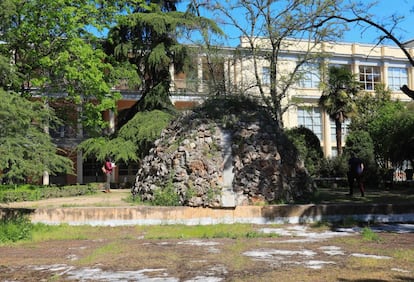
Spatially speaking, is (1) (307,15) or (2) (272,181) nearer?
(2) (272,181)

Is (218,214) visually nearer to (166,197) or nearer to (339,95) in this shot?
(166,197)

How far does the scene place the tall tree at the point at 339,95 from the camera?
3216 cm

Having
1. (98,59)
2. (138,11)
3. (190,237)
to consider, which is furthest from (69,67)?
(190,237)

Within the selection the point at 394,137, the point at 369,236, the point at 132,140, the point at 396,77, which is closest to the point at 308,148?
the point at 394,137

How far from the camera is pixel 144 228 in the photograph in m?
12.1

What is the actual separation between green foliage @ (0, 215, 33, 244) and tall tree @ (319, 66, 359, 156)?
24.6 meters

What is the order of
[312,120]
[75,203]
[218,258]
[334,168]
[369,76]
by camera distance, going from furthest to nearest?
[369,76] → [312,120] → [334,168] → [75,203] → [218,258]

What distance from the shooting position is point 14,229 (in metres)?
10.8

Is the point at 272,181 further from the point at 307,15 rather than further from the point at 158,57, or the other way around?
the point at 158,57

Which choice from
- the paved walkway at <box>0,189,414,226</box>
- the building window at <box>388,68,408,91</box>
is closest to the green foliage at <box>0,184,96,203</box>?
the paved walkway at <box>0,189,414,226</box>

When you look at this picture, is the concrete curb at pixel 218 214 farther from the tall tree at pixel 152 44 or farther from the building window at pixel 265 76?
the tall tree at pixel 152 44

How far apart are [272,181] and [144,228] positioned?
434cm

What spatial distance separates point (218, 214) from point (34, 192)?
29.6 ft

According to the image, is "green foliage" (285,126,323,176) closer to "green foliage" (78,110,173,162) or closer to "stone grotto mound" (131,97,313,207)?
"green foliage" (78,110,173,162)
